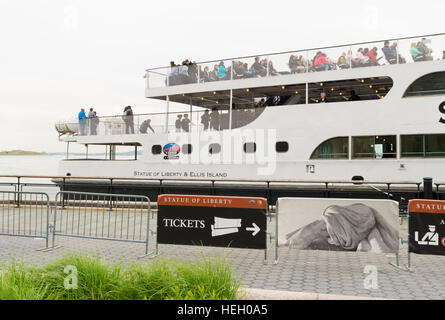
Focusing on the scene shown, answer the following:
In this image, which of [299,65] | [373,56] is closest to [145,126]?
[299,65]

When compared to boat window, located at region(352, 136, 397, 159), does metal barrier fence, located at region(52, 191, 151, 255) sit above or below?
below

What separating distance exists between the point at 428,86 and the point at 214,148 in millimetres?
8154

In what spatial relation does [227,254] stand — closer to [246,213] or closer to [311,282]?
[246,213]

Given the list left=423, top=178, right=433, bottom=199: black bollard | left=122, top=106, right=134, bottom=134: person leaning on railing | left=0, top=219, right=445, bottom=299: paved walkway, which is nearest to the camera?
left=0, top=219, right=445, bottom=299: paved walkway

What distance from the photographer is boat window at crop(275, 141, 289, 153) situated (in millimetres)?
14781

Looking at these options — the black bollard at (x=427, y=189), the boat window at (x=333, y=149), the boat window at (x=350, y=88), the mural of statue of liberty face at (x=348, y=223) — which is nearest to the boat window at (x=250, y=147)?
the boat window at (x=333, y=149)

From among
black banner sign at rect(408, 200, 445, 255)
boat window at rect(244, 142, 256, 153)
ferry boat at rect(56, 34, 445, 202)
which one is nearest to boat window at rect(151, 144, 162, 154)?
ferry boat at rect(56, 34, 445, 202)

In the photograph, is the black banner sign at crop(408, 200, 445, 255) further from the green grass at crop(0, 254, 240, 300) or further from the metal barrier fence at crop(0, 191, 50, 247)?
the metal barrier fence at crop(0, 191, 50, 247)

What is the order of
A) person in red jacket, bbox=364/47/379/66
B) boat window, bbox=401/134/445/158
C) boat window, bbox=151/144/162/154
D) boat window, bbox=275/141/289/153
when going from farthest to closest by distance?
boat window, bbox=151/144/162/154 < boat window, bbox=275/141/289/153 < person in red jacket, bbox=364/47/379/66 < boat window, bbox=401/134/445/158

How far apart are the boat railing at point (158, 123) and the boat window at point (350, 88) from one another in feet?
9.82

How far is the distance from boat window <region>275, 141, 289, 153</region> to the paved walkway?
727 cm

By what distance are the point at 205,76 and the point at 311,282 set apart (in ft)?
44.1
